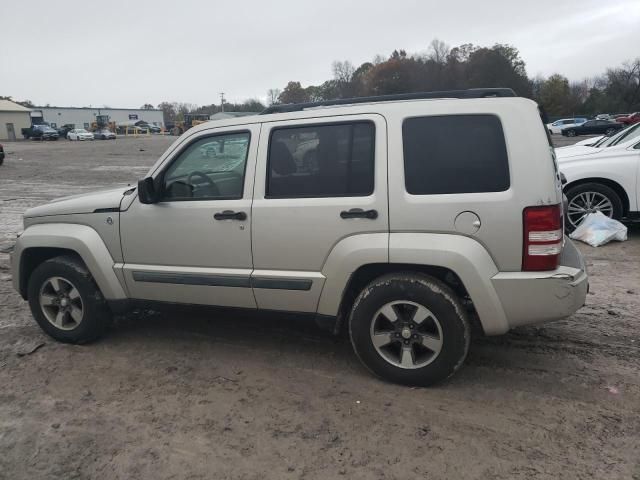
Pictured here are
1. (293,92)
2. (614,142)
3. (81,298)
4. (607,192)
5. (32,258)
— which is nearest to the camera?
(81,298)

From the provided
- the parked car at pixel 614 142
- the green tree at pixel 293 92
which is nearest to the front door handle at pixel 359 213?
the parked car at pixel 614 142

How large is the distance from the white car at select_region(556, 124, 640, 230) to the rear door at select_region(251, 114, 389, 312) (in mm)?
4708

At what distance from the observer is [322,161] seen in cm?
362

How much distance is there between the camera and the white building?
3558 inches

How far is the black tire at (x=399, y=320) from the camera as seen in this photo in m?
3.31

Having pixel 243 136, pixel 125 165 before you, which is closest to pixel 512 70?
pixel 125 165

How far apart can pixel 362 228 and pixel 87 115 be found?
105 m

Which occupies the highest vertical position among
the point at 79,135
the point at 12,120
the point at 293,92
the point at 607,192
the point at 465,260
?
the point at 293,92

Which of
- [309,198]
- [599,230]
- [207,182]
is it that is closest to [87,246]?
[207,182]

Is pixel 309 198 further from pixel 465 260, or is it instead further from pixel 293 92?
pixel 293 92

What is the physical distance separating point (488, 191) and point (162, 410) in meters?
2.54

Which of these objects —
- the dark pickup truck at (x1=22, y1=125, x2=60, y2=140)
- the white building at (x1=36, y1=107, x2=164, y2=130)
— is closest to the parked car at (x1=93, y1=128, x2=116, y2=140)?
the dark pickup truck at (x1=22, y1=125, x2=60, y2=140)

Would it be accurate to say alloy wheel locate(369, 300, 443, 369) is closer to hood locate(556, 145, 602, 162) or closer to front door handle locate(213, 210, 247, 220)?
front door handle locate(213, 210, 247, 220)

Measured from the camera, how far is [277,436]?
3.07 m
